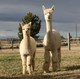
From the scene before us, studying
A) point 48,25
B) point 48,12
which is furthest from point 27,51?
point 48,12

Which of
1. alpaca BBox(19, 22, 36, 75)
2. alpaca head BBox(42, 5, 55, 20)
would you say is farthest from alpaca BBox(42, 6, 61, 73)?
alpaca BBox(19, 22, 36, 75)

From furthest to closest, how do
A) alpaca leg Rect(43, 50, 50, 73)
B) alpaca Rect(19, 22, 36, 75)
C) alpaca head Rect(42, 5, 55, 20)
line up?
alpaca leg Rect(43, 50, 50, 73) < alpaca head Rect(42, 5, 55, 20) < alpaca Rect(19, 22, 36, 75)

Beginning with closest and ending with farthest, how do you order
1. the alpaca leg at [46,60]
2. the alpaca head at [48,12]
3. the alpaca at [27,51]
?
1. the alpaca at [27,51]
2. the alpaca head at [48,12]
3. the alpaca leg at [46,60]

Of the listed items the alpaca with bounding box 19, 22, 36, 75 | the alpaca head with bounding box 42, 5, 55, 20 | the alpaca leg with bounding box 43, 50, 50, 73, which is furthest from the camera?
the alpaca leg with bounding box 43, 50, 50, 73

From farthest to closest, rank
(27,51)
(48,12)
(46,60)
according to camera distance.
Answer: (46,60) → (48,12) → (27,51)

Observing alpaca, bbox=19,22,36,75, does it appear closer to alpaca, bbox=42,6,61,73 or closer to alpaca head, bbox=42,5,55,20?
alpaca, bbox=42,6,61,73

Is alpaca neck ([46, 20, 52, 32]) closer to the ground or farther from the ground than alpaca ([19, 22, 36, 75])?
farther from the ground

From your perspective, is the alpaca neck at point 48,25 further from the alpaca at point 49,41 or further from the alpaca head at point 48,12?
the alpaca head at point 48,12

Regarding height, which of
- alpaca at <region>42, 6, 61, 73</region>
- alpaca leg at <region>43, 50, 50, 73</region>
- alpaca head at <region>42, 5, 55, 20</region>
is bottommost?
alpaca leg at <region>43, 50, 50, 73</region>

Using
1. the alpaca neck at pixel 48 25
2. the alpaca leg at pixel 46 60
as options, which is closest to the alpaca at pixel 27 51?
the alpaca leg at pixel 46 60

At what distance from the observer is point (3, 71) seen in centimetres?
1400

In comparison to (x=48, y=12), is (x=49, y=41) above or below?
below

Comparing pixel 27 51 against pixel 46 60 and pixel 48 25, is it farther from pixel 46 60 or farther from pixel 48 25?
pixel 48 25

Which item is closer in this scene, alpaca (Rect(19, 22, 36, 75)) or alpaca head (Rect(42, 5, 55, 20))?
alpaca (Rect(19, 22, 36, 75))
